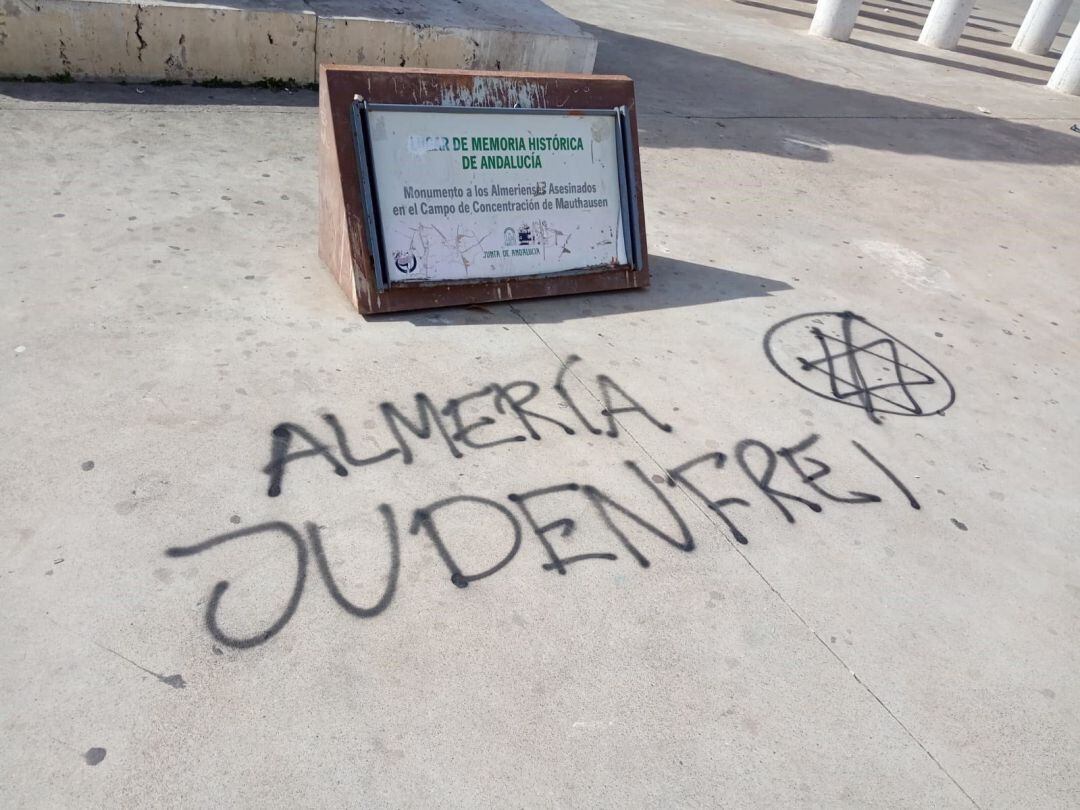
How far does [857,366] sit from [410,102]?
100 inches

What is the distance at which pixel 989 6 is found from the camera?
18.8 m

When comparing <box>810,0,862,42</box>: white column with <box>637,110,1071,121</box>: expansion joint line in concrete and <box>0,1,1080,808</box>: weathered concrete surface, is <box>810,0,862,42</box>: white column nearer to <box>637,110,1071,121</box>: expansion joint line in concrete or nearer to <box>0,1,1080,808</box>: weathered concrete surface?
Result: <box>637,110,1071,121</box>: expansion joint line in concrete

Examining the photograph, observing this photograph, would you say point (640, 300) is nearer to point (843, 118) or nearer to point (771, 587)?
point (771, 587)

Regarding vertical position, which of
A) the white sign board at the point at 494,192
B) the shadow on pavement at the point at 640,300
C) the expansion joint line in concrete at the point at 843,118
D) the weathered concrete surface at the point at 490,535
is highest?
the white sign board at the point at 494,192

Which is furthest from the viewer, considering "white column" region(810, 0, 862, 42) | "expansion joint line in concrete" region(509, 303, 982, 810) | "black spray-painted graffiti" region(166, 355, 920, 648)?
"white column" region(810, 0, 862, 42)

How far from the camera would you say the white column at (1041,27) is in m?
13.9

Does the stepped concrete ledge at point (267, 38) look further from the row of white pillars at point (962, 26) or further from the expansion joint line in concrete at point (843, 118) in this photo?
the row of white pillars at point (962, 26)

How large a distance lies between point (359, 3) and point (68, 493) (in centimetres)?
556

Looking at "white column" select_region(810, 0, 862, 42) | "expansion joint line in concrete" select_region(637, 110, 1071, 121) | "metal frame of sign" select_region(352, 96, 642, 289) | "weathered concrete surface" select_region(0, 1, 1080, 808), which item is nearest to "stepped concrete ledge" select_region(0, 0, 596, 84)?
"weathered concrete surface" select_region(0, 1, 1080, 808)

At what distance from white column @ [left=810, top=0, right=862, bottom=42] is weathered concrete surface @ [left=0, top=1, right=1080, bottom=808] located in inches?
309

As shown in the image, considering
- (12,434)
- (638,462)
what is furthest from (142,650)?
(638,462)

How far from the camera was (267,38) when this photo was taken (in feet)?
21.3

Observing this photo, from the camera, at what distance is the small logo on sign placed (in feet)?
13.2

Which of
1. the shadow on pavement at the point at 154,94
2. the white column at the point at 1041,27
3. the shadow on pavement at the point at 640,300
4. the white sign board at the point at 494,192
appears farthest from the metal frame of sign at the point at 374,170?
the white column at the point at 1041,27
